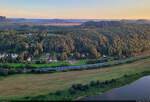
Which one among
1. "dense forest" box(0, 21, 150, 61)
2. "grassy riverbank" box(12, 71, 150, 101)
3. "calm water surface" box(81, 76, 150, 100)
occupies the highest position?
"dense forest" box(0, 21, 150, 61)

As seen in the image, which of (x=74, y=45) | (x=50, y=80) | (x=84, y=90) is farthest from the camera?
(x=74, y=45)

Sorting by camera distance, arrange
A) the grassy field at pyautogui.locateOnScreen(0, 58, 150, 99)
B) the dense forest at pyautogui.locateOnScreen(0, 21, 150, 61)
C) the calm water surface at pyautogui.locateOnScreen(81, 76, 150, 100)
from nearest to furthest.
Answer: the calm water surface at pyautogui.locateOnScreen(81, 76, 150, 100)
the grassy field at pyautogui.locateOnScreen(0, 58, 150, 99)
the dense forest at pyautogui.locateOnScreen(0, 21, 150, 61)

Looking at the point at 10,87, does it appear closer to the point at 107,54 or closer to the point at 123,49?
the point at 107,54

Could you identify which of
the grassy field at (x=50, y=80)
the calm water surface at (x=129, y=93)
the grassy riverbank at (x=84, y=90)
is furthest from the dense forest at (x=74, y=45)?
the calm water surface at (x=129, y=93)

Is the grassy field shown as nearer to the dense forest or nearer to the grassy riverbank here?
the grassy riverbank

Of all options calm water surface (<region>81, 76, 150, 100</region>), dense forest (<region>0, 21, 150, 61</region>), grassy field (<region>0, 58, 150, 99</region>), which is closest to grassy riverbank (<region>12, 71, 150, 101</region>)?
calm water surface (<region>81, 76, 150, 100</region>)

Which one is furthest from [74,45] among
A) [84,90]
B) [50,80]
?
[84,90]

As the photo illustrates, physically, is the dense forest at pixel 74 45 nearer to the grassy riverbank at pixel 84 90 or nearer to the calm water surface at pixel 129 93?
the grassy riverbank at pixel 84 90

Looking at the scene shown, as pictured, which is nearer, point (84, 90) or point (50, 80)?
point (84, 90)

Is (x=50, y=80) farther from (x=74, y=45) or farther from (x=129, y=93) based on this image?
(x=74, y=45)
